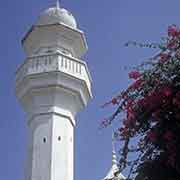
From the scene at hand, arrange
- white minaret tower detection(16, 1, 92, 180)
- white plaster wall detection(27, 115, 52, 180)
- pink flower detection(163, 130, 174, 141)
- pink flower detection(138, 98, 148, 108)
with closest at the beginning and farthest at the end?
1. pink flower detection(163, 130, 174, 141)
2. pink flower detection(138, 98, 148, 108)
3. white plaster wall detection(27, 115, 52, 180)
4. white minaret tower detection(16, 1, 92, 180)

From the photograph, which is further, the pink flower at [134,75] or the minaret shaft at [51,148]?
the minaret shaft at [51,148]

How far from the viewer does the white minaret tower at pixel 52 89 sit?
42.8 feet

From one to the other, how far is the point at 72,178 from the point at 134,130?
30.4 feet

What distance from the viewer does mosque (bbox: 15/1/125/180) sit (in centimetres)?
1304

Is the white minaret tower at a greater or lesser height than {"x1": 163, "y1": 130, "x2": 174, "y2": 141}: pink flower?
greater

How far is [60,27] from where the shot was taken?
48.8 feet

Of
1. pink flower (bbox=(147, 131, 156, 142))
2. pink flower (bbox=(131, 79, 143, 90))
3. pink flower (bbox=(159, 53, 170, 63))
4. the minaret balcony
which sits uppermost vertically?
the minaret balcony

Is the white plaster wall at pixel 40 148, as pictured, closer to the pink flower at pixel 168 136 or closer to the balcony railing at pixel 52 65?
Result: the balcony railing at pixel 52 65

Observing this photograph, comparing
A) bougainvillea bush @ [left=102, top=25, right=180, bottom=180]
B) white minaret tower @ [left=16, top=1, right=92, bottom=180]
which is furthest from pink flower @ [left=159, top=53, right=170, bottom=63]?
white minaret tower @ [left=16, top=1, right=92, bottom=180]

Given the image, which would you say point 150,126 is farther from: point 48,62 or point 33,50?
point 33,50

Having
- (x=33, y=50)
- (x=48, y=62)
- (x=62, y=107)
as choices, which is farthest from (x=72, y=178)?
(x=33, y=50)

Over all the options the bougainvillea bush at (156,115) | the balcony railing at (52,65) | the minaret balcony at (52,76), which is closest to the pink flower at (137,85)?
the bougainvillea bush at (156,115)

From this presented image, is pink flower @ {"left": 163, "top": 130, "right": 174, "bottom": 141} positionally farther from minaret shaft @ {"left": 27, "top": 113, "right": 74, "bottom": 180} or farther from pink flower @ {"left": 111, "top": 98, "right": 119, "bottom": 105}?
minaret shaft @ {"left": 27, "top": 113, "right": 74, "bottom": 180}

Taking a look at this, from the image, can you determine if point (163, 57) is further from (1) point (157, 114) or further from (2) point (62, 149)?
(2) point (62, 149)
